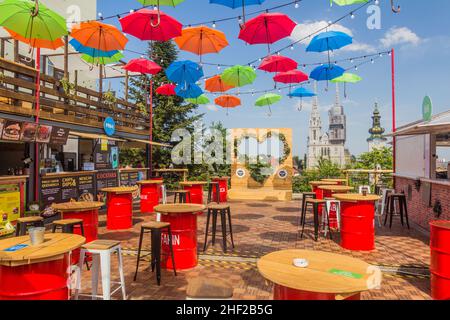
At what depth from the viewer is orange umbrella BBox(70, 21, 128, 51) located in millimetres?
8148

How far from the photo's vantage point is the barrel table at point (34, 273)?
2.73 m

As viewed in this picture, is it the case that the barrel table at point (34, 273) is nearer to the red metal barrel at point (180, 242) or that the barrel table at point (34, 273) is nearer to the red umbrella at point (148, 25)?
the red metal barrel at point (180, 242)

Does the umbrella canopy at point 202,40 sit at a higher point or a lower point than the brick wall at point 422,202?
higher

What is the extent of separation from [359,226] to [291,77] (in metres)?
6.83

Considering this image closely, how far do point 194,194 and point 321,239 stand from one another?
5401mm

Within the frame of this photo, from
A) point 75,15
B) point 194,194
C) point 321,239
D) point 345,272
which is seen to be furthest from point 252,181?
point 345,272

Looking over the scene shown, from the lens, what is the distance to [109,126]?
39.6 ft

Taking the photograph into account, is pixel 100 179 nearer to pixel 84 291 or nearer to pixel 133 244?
pixel 133 244

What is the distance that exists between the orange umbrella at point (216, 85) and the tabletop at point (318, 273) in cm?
1075

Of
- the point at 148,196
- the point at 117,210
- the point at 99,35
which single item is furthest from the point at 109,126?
the point at 117,210

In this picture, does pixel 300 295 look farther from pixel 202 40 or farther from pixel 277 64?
pixel 277 64

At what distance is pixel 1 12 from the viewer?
21.6 feet

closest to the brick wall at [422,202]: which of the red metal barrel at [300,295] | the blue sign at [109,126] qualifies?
the red metal barrel at [300,295]

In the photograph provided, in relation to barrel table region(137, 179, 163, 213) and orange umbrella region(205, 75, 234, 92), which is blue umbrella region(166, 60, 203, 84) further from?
barrel table region(137, 179, 163, 213)
